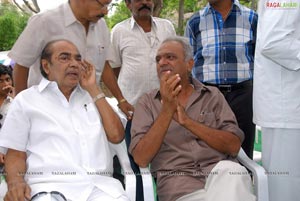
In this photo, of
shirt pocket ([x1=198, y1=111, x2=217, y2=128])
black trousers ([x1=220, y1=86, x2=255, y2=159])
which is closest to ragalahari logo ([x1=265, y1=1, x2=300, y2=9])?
shirt pocket ([x1=198, y1=111, x2=217, y2=128])

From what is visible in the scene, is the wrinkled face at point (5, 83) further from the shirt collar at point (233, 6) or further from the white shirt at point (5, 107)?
the shirt collar at point (233, 6)

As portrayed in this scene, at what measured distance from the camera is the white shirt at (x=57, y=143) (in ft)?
7.42

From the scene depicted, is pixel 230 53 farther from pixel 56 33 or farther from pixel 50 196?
pixel 50 196

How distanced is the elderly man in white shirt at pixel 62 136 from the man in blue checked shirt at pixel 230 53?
1060mm

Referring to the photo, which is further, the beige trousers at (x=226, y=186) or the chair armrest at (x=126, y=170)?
the chair armrest at (x=126, y=170)

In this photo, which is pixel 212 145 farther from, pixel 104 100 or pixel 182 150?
pixel 104 100

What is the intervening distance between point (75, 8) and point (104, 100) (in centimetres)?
69

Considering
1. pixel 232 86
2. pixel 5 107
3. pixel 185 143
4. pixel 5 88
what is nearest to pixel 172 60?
pixel 185 143

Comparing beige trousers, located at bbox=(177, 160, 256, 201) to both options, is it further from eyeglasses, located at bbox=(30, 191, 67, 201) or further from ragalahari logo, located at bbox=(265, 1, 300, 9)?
ragalahari logo, located at bbox=(265, 1, 300, 9)

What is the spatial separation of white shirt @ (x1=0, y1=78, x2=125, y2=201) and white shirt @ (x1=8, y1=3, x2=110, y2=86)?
35 centimetres

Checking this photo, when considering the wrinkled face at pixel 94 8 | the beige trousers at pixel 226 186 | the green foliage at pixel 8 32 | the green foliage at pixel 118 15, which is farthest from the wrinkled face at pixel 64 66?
the green foliage at pixel 8 32

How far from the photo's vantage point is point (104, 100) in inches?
100

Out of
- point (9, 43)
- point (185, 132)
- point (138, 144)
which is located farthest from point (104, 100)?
point (9, 43)

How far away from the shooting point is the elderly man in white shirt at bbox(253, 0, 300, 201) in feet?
7.65
